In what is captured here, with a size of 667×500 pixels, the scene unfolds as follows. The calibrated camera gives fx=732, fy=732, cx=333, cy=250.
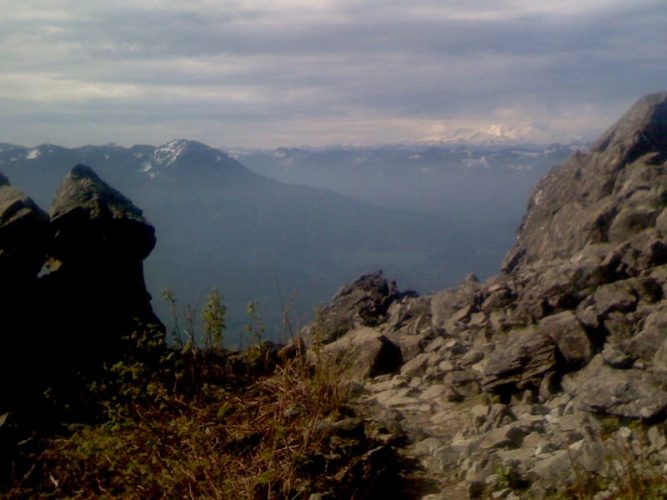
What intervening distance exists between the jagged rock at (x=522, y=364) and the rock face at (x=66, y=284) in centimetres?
417

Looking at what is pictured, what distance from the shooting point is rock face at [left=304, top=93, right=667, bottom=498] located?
6113mm

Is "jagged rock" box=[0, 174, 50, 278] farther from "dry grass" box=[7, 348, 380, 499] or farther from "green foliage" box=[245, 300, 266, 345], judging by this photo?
"green foliage" box=[245, 300, 266, 345]

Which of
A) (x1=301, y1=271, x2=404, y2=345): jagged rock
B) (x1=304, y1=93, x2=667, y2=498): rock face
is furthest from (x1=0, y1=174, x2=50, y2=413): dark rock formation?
(x1=301, y1=271, x2=404, y2=345): jagged rock

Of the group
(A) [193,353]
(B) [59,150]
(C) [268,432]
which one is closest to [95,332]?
(A) [193,353]

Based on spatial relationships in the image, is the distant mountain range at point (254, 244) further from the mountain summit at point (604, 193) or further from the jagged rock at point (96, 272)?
the jagged rock at point (96, 272)

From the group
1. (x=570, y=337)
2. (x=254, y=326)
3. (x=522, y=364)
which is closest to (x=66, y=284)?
(x=254, y=326)

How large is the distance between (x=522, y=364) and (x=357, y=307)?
584 cm

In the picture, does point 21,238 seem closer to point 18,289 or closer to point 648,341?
point 18,289

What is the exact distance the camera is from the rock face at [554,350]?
20.1 feet

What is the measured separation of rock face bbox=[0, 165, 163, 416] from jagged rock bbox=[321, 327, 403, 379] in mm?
2610

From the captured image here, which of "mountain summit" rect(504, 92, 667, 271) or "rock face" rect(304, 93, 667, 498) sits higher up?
"mountain summit" rect(504, 92, 667, 271)

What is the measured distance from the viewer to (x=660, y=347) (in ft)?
23.6

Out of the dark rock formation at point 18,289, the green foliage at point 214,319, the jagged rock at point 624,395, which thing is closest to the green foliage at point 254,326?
the green foliage at point 214,319

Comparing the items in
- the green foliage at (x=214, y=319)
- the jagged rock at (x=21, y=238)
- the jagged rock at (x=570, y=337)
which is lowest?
the jagged rock at (x=570, y=337)
